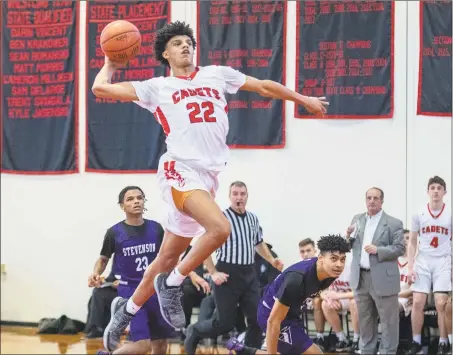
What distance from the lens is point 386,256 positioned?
9.80 metres

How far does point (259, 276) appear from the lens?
11.4 meters

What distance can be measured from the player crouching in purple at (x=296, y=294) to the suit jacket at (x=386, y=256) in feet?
8.44

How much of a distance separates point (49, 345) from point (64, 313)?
5.91ft

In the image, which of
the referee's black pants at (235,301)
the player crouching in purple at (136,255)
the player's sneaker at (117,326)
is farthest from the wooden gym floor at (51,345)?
the player's sneaker at (117,326)

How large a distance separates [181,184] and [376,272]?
4649 mm

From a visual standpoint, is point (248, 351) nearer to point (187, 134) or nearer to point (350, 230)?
point (350, 230)

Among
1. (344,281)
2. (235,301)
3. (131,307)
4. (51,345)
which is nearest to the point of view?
(131,307)

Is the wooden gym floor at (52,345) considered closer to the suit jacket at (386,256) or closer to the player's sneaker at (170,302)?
the suit jacket at (386,256)

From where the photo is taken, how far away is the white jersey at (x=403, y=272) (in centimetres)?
1078

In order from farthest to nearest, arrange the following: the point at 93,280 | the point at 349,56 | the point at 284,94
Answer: the point at 349,56 < the point at 93,280 < the point at 284,94

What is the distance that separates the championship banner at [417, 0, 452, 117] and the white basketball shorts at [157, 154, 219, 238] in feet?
20.5

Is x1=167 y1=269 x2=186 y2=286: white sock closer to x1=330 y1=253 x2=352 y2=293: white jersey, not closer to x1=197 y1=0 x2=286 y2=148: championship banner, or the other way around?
x1=330 y1=253 x2=352 y2=293: white jersey

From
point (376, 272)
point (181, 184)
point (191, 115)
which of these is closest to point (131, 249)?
point (181, 184)

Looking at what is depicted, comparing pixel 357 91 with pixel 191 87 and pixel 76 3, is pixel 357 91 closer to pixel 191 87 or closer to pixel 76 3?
pixel 76 3
